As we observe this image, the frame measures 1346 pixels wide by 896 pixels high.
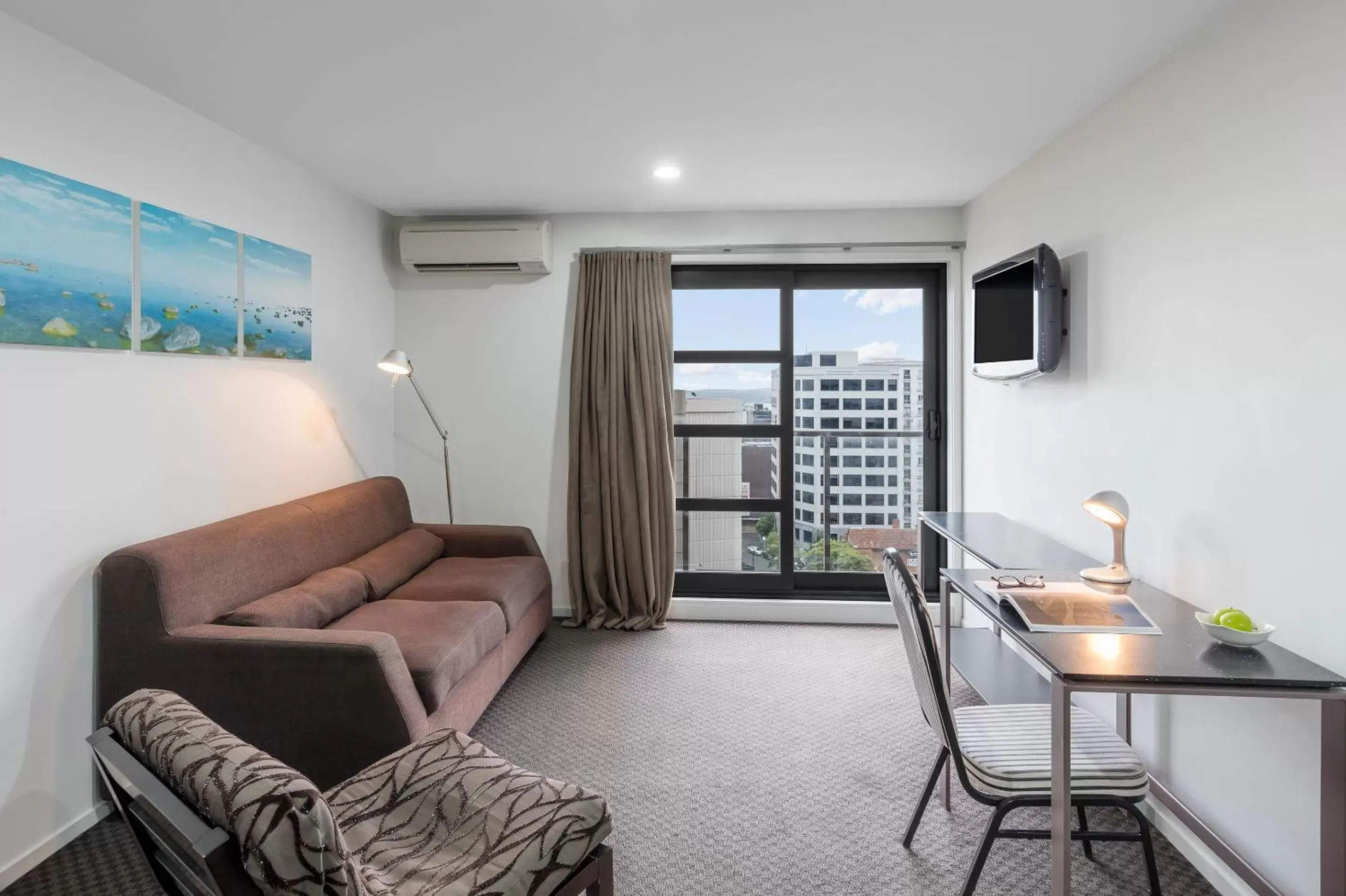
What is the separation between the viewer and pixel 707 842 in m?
2.17

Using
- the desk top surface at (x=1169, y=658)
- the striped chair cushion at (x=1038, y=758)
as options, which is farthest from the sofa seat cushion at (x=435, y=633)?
the desk top surface at (x=1169, y=658)

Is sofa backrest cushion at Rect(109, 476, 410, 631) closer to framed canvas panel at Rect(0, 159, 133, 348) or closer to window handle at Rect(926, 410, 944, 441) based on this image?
framed canvas panel at Rect(0, 159, 133, 348)

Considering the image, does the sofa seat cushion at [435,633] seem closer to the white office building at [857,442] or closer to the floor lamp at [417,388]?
the floor lamp at [417,388]

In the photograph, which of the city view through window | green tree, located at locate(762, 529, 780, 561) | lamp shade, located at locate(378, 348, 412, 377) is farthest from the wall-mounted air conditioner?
green tree, located at locate(762, 529, 780, 561)

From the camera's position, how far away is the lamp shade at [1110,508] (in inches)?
85.1

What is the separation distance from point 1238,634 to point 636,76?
227cm

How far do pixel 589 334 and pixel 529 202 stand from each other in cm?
78

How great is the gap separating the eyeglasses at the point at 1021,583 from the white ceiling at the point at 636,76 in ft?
5.23

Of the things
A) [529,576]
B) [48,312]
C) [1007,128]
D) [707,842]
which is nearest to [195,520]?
[48,312]

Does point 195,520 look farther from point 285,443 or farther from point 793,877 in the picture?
point 793,877

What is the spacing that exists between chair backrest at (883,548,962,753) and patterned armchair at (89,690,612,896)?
812 mm

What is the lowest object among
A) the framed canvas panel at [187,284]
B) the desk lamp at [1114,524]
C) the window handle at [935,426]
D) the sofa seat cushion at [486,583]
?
the sofa seat cushion at [486,583]

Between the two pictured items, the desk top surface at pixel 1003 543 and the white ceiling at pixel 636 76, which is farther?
the desk top surface at pixel 1003 543

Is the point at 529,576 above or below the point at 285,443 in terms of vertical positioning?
below
